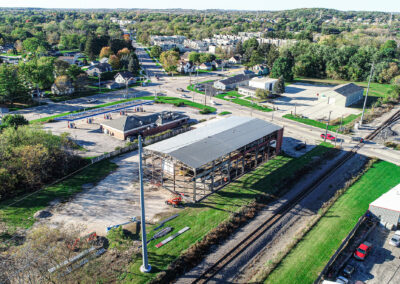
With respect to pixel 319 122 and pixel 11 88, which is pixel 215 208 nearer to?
pixel 319 122

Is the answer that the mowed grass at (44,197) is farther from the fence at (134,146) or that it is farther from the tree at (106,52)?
the tree at (106,52)

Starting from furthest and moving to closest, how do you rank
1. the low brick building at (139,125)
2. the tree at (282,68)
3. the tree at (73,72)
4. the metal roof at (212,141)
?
1. the tree at (282,68)
2. the tree at (73,72)
3. the low brick building at (139,125)
4. the metal roof at (212,141)

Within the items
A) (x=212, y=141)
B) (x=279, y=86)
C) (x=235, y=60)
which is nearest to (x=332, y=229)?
(x=212, y=141)

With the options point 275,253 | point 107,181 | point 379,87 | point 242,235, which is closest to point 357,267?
point 275,253

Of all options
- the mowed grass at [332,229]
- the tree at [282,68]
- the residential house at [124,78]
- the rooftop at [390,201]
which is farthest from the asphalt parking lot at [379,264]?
the residential house at [124,78]

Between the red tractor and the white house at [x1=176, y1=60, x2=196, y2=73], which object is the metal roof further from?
the white house at [x1=176, y1=60, x2=196, y2=73]

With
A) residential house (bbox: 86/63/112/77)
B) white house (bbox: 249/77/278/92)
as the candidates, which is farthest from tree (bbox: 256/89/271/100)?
residential house (bbox: 86/63/112/77)

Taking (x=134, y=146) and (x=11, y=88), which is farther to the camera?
(x=11, y=88)
